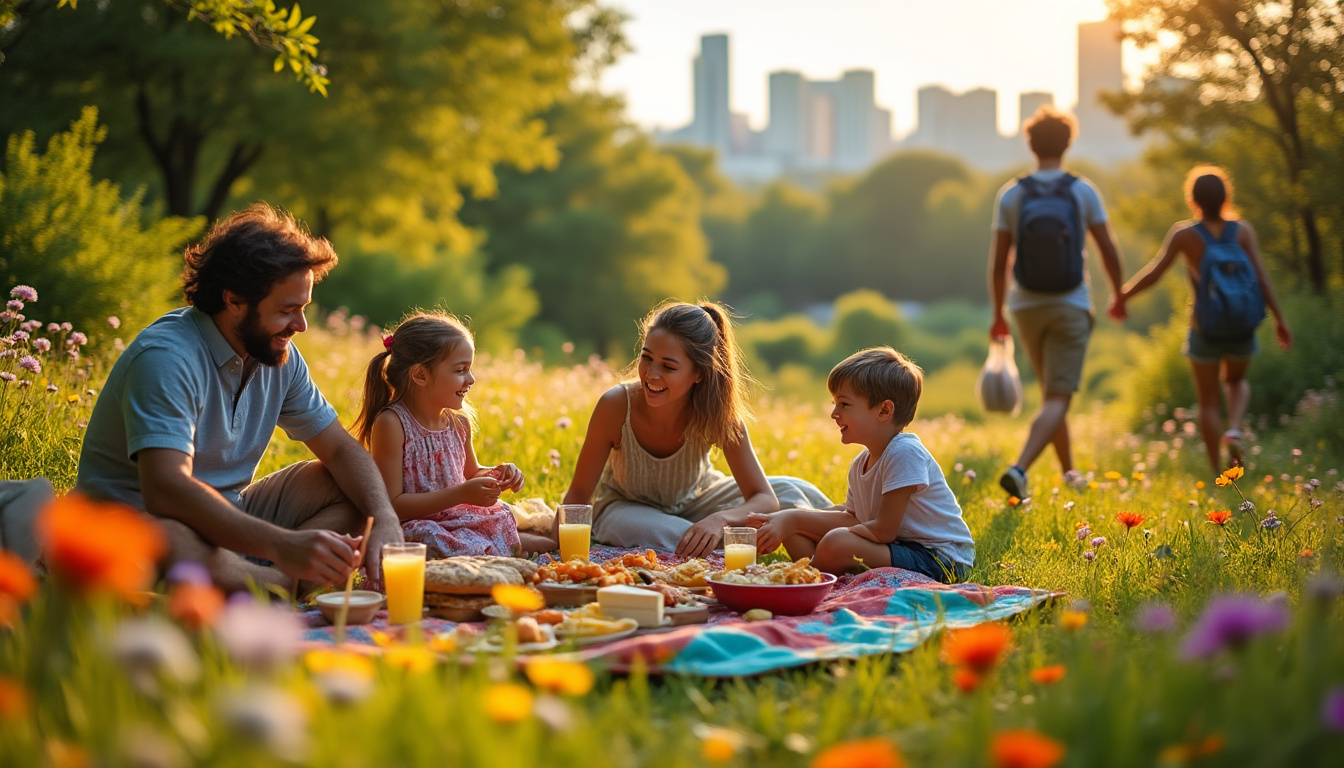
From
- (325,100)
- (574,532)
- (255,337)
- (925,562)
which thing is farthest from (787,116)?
(255,337)

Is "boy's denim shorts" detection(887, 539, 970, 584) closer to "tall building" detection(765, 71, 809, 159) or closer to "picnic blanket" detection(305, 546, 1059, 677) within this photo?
"picnic blanket" detection(305, 546, 1059, 677)

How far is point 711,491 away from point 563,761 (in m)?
A: 3.27

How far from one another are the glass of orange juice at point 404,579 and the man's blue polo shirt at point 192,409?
747mm

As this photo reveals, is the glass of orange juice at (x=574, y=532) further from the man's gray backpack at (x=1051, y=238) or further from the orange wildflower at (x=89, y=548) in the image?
the man's gray backpack at (x=1051, y=238)

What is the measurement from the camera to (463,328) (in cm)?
425

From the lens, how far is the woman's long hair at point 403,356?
4137 millimetres

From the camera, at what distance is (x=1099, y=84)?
66312mm

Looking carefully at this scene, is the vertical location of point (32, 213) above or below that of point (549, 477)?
above

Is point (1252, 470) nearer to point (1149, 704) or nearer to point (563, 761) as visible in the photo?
point (1149, 704)

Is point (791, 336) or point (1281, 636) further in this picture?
point (791, 336)

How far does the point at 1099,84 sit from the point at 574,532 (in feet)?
230

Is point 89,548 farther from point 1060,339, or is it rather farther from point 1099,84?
point 1099,84

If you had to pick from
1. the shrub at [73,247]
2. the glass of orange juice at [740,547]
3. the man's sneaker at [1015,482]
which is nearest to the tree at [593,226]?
the shrub at [73,247]

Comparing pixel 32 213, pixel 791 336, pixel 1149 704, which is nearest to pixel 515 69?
pixel 32 213
